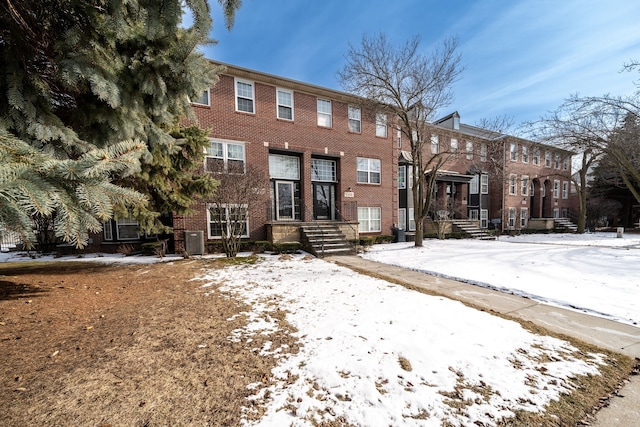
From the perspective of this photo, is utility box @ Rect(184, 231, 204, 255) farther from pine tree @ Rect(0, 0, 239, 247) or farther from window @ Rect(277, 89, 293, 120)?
window @ Rect(277, 89, 293, 120)

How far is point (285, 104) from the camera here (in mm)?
12805

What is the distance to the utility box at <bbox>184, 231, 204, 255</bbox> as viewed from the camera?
999 centimetres

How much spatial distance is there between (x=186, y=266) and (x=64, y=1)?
6.41 meters

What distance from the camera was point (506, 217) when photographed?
79.3 ft

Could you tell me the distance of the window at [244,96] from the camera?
11656mm

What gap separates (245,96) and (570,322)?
13067 mm

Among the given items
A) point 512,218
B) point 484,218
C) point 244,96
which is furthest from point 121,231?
point 512,218

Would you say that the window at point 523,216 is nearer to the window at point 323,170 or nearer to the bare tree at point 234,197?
the window at point 323,170

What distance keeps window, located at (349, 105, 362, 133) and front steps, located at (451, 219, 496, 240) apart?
32.5 ft

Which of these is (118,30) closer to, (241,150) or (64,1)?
(64,1)

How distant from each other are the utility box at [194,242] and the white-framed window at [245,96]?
6.01m

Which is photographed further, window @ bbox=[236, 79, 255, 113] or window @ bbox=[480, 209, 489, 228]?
window @ bbox=[480, 209, 489, 228]

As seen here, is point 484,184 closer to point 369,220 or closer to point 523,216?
point 523,216

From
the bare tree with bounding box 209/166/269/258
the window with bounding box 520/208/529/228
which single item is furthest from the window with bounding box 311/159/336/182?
the window with bounding box 520/208/529/228
